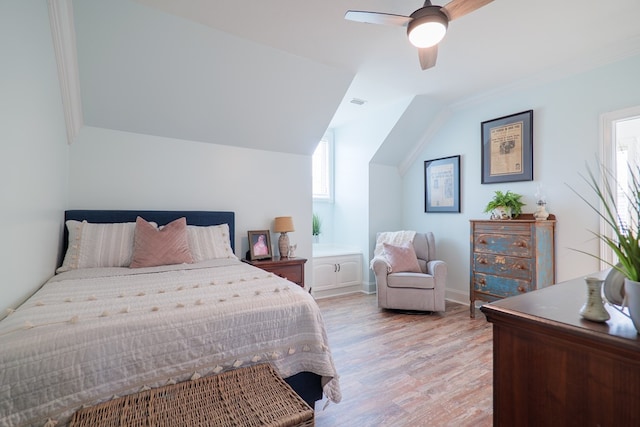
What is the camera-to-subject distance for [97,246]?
2418 millimetres

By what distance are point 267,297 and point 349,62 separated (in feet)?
8.24

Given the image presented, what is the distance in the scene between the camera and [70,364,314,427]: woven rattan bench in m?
1.05

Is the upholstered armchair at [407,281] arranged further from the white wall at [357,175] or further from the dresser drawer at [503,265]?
the white wall at [357,175]

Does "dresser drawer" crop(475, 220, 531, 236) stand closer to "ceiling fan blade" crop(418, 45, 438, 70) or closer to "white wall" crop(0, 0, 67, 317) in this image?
"ceiling fan blade" crop(418, 45, 438, 70)

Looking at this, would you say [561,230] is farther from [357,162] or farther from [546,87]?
[357,162]

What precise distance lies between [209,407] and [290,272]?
2287mm

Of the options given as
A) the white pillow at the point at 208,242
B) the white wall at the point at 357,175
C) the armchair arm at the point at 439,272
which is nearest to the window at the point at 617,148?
the armchair arm at the point at 439,272

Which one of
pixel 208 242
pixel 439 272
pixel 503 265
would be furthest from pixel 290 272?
pixel 503 265

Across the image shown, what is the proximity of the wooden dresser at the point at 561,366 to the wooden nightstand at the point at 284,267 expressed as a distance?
99.0 inches

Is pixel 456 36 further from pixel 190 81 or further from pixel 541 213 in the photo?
pixel 190 81

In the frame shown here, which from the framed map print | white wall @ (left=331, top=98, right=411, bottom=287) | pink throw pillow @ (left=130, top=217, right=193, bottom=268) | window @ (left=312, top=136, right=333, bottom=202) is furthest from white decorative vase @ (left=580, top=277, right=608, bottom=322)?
window @ (left=312, top=136, right=333, bottom=202)

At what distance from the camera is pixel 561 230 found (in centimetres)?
315

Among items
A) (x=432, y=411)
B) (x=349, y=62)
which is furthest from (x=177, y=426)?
(x=349, y=62)

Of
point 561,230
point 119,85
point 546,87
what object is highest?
point 546,87
